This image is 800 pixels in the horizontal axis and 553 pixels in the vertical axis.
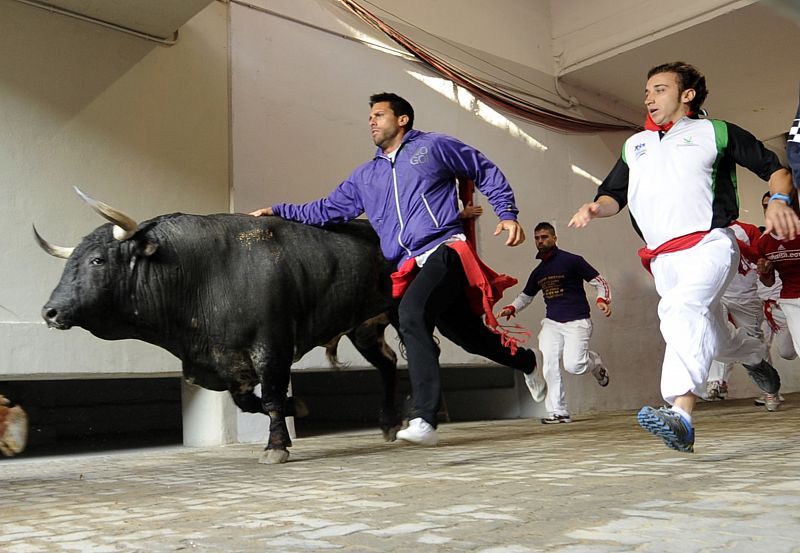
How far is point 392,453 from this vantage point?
452cm

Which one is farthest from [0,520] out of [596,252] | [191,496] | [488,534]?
[596,252]

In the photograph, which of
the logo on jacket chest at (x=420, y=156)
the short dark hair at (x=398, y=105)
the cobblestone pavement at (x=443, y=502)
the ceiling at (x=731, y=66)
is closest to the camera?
the cobblestone pavement at (x=443, y=502)

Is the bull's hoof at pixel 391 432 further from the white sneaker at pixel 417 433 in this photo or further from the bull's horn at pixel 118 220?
the bull's horn at pixel 118 220

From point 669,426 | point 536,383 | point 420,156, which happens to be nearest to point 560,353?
point 536,383

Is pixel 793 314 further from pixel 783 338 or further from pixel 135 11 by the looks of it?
pixel 135 11

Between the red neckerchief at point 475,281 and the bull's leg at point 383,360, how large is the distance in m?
0.65

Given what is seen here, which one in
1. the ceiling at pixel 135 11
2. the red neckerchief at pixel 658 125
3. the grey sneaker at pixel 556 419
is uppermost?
the ceiling at pixel 135 11

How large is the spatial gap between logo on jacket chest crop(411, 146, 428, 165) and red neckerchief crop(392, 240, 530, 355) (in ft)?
1.71

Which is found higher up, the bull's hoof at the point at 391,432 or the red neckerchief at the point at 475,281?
the red neckerchief at the point at 475,281

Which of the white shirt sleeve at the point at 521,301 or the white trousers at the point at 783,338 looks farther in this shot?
the white trousers at the point at 783,338

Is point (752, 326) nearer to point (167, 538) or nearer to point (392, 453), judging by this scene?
point (392, 453)

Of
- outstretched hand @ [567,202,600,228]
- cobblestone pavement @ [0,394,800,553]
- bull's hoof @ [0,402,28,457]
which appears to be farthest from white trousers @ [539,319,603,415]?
bull's hoof @ [0,402,28,457]

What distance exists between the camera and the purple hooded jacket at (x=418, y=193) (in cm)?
460

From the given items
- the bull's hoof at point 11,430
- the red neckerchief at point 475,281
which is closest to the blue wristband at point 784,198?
the red neckerchief at point 475,281
